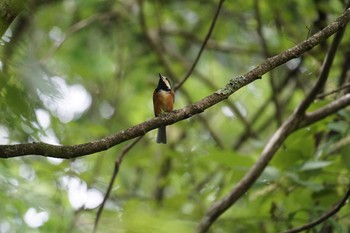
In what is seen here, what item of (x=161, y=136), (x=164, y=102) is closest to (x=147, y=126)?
(x=164, y=102)

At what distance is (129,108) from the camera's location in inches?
285

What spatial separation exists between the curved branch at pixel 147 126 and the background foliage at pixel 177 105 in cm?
22

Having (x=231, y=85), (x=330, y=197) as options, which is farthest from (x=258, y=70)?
(x=330, y=197)

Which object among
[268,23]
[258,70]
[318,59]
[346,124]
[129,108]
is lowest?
[258,70]

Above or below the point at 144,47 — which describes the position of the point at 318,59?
below

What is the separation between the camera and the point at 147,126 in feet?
7.04

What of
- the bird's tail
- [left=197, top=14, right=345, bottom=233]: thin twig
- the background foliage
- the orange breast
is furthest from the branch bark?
the bird's tail

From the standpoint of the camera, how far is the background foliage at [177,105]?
291 centimetres

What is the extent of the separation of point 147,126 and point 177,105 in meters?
5.08

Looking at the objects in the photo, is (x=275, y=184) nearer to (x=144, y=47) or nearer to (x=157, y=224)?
(x=157, y=224)

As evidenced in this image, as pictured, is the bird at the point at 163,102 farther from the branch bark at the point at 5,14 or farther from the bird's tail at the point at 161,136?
the branch bark at the point at 5,14

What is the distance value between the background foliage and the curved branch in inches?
8.7

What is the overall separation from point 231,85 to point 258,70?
13 cm

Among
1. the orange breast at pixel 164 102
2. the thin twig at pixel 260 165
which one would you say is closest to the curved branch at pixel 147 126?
the thin twig at pixel 260 165
